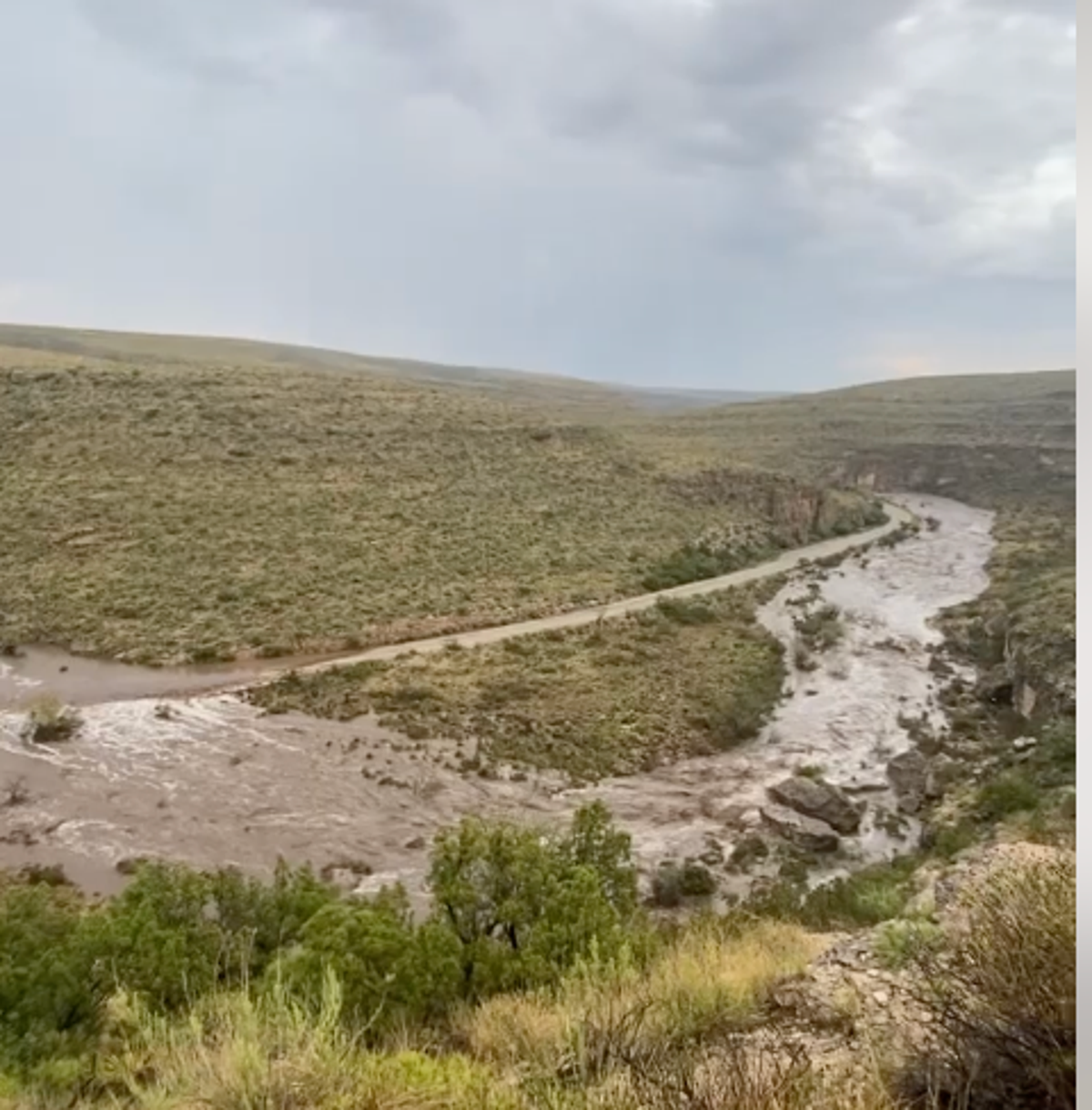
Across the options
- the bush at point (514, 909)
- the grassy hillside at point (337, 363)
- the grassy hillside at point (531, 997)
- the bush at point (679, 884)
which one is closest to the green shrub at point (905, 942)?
the grassy hillside at point (531, 997)

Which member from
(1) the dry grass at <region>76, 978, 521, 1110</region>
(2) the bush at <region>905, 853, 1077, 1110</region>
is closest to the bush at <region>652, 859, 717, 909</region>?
(1) the dry grass at <region>76, 978, 521, 1110</region>

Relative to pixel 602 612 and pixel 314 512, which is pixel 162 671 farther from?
pixel 314 512

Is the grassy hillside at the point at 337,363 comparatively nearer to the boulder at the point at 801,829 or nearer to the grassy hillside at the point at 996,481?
the grassy hillside at the point at 996,481

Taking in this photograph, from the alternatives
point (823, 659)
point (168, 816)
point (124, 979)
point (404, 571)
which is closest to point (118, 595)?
point (404, 571)

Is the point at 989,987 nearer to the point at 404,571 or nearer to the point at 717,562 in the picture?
the point at 404,571

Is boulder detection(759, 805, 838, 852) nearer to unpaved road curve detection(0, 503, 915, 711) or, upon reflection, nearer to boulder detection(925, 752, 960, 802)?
boulder detection(925, 752, 960, 802)

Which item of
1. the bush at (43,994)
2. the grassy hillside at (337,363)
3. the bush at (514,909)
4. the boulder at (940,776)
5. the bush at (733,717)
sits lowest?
the boulder at (940,776)
